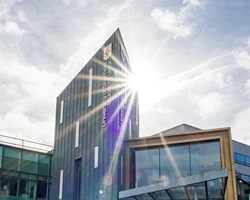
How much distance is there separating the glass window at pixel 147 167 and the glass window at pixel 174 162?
1.49ft

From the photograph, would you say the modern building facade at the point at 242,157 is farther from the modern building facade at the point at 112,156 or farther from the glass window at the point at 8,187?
the glass window at the point at 8,187

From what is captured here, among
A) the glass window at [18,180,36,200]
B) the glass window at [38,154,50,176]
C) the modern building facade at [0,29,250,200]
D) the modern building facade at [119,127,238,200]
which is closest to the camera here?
the modern building facade at [119,127,238,200]

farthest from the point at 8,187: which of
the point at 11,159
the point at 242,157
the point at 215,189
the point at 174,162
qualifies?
the point at 242,157

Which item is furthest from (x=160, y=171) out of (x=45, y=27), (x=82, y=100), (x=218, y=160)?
(x=45, y=27)

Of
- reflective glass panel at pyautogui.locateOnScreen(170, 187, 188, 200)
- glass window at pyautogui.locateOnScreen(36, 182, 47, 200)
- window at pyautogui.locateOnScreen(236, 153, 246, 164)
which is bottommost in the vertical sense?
reflective glass panel at pyautogui.locateOnScreen(170, 187, 188, 200)

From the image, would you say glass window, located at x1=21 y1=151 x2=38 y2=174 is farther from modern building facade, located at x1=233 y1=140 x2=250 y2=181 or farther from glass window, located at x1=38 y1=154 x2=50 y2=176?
modern building facade, located at x1=233 y1=140 x2=250 y2=181

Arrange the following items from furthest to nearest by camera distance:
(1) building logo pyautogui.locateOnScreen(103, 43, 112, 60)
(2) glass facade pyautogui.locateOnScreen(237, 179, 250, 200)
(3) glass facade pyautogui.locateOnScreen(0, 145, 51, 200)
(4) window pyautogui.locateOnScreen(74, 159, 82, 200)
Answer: (3) glass facade pyautogui.locateOnScreen(0, 145, 51, 200) < (4) window pyautogui.locateOnScreen(74, 159, 82, 200) < (1) building logo pyautogui.locateOnScreen(103, 43, 112, 60) < (2) glass facade pyautogui.locateOnScreen(237, 179, 250, 200)

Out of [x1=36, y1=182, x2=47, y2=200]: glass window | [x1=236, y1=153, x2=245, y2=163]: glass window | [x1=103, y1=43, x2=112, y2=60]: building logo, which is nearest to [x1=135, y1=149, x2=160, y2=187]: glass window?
[x1=103, y1=43, x2=112, y2=60]: building logo

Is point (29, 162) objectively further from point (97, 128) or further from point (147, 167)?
point (147, 167)

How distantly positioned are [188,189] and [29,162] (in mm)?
17645

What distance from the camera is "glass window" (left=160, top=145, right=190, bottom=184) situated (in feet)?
85.1

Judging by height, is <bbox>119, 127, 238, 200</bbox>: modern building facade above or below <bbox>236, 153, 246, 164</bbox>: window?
below

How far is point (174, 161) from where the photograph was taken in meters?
26.5

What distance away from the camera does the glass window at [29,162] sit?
3516 centimetres
